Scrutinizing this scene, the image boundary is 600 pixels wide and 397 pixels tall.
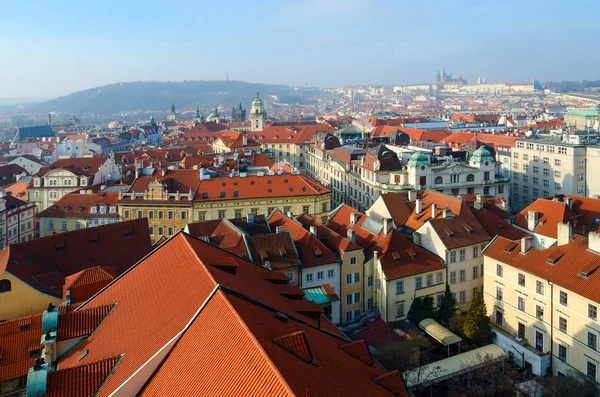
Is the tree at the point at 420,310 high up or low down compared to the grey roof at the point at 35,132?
down

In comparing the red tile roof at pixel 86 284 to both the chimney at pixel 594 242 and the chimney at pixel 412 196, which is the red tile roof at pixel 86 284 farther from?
the chimney at pixel 412 196

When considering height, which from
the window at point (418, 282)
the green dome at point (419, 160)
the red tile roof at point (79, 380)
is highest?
the green dome at point (419, 160)

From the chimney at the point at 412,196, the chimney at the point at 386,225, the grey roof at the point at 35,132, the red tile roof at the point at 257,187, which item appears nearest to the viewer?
the chimney at the point at 386,225

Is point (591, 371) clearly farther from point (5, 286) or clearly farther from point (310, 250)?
point (5, 286)

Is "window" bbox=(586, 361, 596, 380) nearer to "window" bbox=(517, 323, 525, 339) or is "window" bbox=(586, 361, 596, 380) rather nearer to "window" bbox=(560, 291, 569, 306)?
"window" bbox=(560, 291, 569, 306)

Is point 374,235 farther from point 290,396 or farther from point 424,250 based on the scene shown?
point 290,396

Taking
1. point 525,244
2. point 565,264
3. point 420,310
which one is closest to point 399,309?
point 420,310

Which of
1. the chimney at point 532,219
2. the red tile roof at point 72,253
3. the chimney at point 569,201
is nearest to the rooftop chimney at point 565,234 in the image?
the chimney at point 532,219

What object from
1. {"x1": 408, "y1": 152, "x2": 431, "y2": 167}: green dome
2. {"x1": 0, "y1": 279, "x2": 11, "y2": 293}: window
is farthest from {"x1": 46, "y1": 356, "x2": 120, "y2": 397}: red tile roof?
{"x1": 408, "y1": 152, "x2": 431, "y2": 167}: green dome
